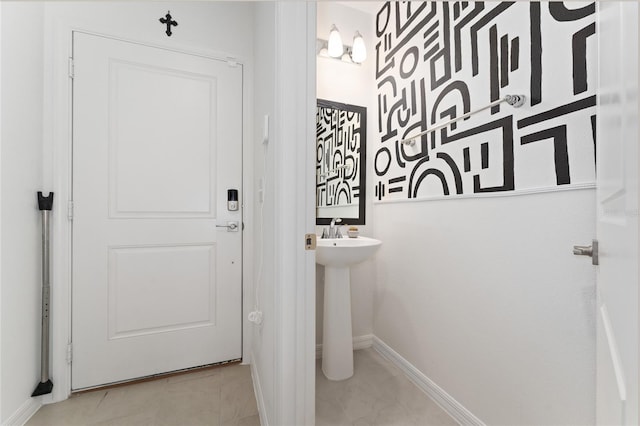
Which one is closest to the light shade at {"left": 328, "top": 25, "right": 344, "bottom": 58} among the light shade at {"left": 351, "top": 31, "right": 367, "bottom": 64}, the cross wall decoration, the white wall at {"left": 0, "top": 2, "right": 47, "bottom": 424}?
the light shade at {"left": 351, "top": 31, "right": 367, "bottom": 64}

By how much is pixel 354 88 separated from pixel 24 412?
8.83ft

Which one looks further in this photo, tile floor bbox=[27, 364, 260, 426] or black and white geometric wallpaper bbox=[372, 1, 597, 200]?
tile floor bbox=[27, 364, 260, 426]

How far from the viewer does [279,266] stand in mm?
979

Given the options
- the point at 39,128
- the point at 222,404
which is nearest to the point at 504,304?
the point at 222,404

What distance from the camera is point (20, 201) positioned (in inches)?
49.4

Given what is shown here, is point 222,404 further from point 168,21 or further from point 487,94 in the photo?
point 168,21

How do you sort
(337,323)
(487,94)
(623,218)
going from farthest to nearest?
(337,323), (487,94), (623,218)

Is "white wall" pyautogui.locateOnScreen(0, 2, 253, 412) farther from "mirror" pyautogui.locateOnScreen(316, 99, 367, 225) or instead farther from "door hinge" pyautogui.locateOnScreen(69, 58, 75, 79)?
"mirror" pyautogui.locateOnScreen(316, 99, 367, 225)

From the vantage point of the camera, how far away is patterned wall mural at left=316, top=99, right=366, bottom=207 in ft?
6.56

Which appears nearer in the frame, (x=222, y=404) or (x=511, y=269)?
(x=511, y=269)

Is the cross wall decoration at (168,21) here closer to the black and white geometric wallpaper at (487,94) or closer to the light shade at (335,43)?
the light shade at (335,43)

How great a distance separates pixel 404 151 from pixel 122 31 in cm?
188

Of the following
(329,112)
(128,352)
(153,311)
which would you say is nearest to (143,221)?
(153,311)

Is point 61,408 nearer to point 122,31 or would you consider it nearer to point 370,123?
point 122,31
